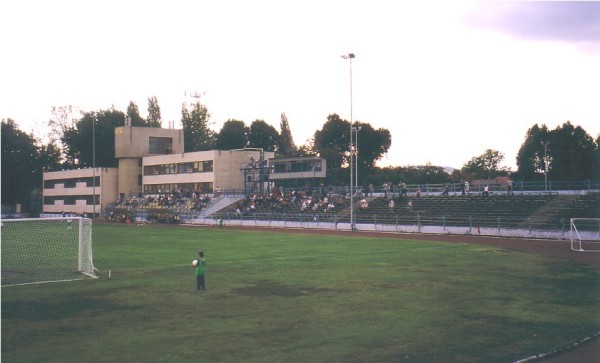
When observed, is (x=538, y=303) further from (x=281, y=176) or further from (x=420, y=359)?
(x=281, y=176)

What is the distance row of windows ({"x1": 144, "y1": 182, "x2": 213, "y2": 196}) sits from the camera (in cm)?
8231

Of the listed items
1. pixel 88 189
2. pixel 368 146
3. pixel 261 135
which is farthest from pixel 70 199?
pixel 368 146

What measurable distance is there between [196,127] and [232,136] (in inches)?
515

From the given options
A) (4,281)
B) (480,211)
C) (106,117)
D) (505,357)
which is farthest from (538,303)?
(106,117)

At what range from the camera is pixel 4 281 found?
20.9 meters

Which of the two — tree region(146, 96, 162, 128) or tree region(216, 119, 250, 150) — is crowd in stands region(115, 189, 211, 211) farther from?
tree region(146, 96, 162, 128)

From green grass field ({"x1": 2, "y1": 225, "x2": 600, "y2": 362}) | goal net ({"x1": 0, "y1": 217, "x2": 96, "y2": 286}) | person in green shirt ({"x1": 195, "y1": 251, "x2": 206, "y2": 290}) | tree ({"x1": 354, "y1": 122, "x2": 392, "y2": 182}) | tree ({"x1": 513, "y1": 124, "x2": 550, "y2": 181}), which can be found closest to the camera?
green grass field ({"x1": 2, "y1": 225, "x2": 600, "y2": 362})

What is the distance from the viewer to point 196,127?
5094 inches

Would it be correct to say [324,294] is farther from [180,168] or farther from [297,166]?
[180,168]

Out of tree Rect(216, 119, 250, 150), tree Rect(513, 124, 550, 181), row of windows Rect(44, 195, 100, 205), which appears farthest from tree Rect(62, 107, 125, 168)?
tree Rect(513, 124, 550, 181)

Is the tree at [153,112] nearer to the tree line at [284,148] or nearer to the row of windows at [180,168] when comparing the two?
the tree line at [284,148]

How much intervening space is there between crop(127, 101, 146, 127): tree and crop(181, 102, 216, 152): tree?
31.4ft

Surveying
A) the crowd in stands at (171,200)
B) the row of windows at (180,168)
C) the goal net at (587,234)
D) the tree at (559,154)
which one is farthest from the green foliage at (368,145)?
the goal net at (587,234)

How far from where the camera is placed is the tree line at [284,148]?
86.5 metres
